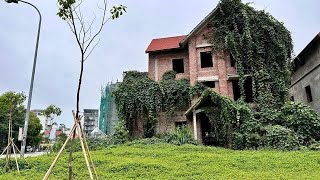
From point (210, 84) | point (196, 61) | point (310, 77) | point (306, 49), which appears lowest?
point (210, 84)

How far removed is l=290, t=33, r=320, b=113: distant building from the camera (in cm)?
1964

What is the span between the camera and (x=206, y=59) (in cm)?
2158

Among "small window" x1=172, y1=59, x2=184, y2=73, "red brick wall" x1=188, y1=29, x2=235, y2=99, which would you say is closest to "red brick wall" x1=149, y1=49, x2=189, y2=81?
"small window" x1=172, y1=59, x2=184, y2=73

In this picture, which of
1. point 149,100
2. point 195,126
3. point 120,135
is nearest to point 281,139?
point 195,126

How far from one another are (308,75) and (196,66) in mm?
8295

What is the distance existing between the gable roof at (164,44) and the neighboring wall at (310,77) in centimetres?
954

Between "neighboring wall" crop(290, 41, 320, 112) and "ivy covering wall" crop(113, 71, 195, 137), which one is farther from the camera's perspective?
"ivy covering wall" crop(113, 71, 195, 137)

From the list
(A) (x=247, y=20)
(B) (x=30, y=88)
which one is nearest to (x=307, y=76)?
(A) (x=247, y=20)

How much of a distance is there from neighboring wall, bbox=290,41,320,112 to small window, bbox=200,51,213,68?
701 cm

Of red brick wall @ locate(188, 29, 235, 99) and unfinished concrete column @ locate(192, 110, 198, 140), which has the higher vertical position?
red brick wall @ locate(188, 29, 235, 99)

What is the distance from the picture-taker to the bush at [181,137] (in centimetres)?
1666

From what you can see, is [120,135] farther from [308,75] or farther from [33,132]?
[33,132]

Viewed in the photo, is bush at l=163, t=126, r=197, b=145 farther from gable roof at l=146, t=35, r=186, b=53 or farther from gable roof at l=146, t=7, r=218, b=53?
gable roof at l=146, t=35, r=186, b=53

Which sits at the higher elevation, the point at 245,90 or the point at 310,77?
the point at 310,77
